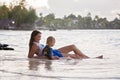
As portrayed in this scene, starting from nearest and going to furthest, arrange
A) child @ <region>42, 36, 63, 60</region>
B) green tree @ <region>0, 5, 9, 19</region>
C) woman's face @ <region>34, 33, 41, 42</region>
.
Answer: child @ <region>42, 36, 63, 60</region>
woman's face @ <region>34, 33, 41, 42</region>
green tree @ <region>0, 5, 9, 19</region>

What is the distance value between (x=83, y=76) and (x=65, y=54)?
5148mm

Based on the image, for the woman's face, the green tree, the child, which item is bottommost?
the child

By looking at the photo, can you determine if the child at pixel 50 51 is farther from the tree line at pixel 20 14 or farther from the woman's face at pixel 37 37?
the tree line at pixel 20 14

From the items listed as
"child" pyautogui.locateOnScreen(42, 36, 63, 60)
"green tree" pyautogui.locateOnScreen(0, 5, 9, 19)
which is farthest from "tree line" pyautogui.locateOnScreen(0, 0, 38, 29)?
"child" pyautogui.locateOnScreen(42, 36, 63, 60)

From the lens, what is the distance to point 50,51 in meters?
12.1

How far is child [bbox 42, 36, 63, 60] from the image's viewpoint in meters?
11.9

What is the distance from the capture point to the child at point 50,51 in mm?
11883

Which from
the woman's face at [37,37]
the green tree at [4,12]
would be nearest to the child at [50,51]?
the woman's face at [37,37]

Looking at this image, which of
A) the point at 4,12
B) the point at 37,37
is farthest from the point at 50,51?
the point at 4,12

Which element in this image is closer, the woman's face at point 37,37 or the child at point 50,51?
the child at point 50,51

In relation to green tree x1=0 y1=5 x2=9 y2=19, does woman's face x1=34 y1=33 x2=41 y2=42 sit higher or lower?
lower

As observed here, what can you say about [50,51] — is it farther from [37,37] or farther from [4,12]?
[4,12]

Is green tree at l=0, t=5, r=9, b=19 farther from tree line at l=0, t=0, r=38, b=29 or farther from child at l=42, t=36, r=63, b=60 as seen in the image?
child at l=42, t=36, r=63, b=60

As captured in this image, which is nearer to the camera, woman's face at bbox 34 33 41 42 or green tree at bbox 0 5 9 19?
woman's face at bbox 34 33 41 42
